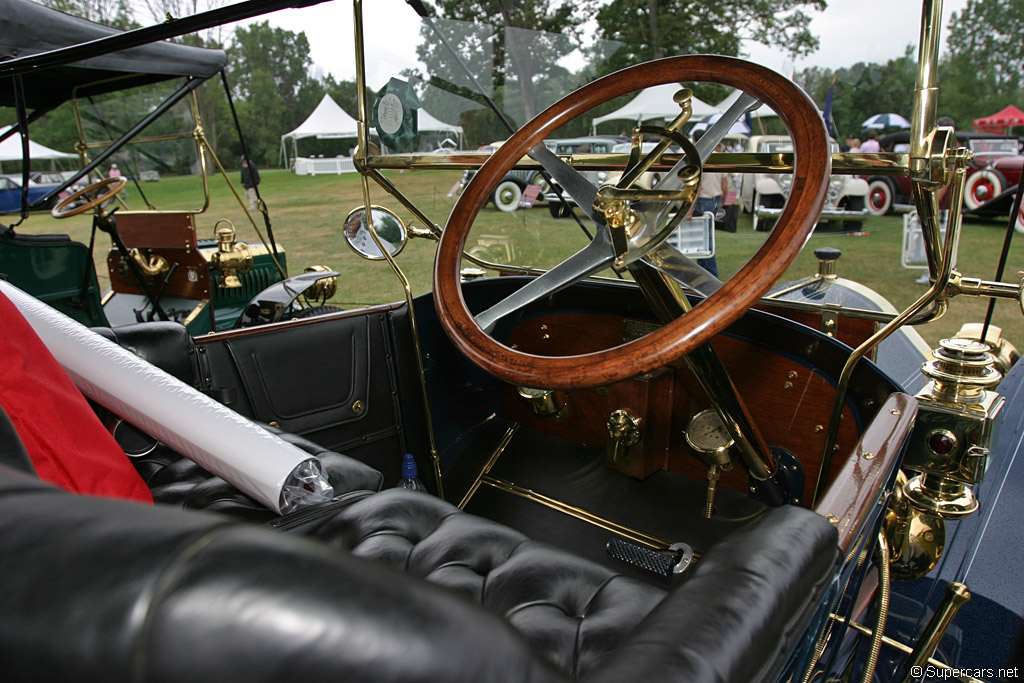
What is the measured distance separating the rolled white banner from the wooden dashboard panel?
35.6 inches


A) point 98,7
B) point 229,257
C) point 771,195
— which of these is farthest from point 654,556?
point 98,7

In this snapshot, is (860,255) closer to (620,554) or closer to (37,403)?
(620,554)

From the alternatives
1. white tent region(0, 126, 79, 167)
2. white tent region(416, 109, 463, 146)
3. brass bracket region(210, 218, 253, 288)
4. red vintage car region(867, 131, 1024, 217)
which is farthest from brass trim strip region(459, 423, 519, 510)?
white tent region(0, 126, 79, 167)

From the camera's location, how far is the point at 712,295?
88 cm

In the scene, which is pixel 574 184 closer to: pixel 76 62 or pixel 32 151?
pixel 76 62

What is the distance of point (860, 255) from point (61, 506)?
9.94 feet

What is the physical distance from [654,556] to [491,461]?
2.23ft

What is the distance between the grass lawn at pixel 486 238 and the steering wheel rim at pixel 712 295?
21 cm

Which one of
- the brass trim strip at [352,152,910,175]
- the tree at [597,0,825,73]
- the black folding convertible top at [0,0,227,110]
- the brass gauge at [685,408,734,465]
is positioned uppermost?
the black folding convertible top at [0,0,227,110]

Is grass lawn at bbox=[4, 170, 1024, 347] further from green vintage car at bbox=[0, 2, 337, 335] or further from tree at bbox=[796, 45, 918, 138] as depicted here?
green vintage car at bbox=[0, 2, 337, 335]

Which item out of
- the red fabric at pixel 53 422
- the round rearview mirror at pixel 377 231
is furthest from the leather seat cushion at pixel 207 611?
the round rearview mirror at pixel 377 231

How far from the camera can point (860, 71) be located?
1999mm

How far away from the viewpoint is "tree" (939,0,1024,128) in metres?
2.39

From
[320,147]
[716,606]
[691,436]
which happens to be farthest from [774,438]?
[320,147]
